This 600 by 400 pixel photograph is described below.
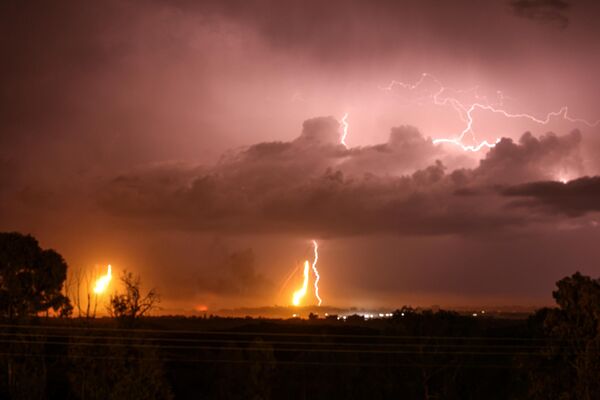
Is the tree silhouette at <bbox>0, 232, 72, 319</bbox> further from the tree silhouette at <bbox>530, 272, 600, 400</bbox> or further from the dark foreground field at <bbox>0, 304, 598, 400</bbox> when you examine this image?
the tree silhouette at <bbox>530, 272, 600, 400</bbox>

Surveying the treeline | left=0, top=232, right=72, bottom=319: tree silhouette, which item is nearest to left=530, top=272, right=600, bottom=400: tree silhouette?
the treeline

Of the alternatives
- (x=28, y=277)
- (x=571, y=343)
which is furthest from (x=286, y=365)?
(x=571, y=343)

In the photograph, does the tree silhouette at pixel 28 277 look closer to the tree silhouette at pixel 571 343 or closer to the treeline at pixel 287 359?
the treeline at pixel 287 359

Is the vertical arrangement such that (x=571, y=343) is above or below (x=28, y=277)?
below

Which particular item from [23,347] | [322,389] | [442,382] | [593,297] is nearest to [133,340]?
[23,347]

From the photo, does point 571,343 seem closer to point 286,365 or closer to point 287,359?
point 286,365

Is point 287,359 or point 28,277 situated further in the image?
point 287,359
